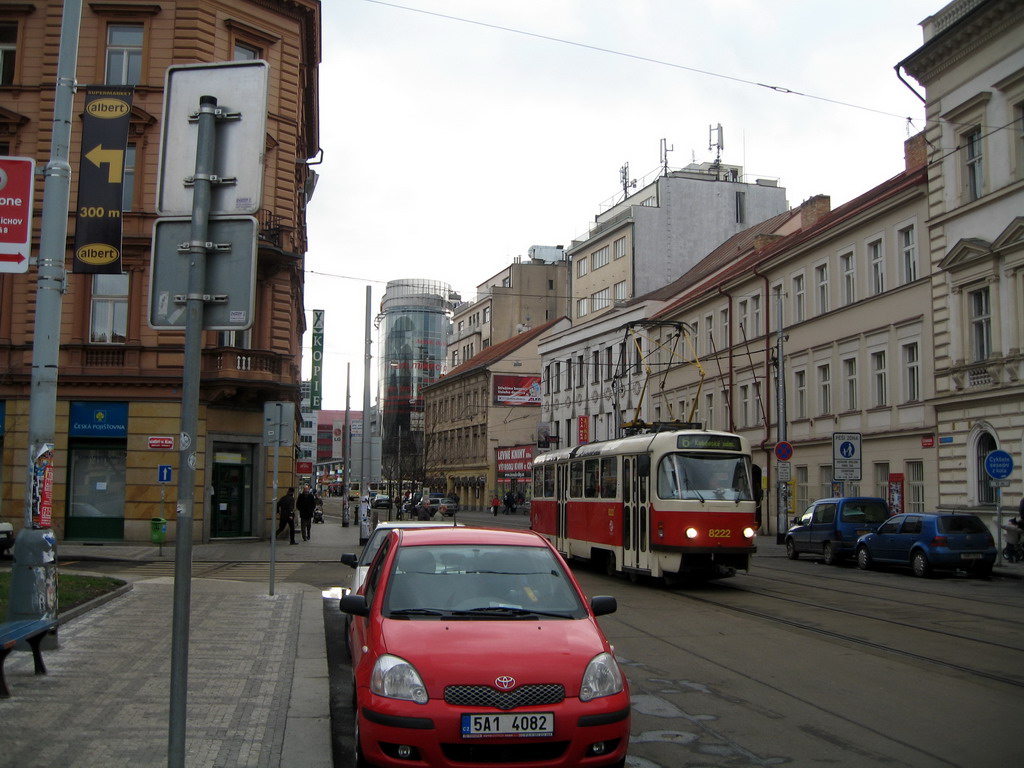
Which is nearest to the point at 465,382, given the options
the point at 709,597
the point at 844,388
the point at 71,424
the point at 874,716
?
the point at 844,388

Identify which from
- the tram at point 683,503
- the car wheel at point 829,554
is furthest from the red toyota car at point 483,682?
the car wheel at point 829,554

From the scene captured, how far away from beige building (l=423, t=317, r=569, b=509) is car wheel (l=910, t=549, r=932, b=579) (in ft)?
179

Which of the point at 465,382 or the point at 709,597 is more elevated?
the point at 465,382

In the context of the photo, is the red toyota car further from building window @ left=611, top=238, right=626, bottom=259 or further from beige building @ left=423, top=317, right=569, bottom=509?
beige building @ left=423, top=317, right=569, bottom=509

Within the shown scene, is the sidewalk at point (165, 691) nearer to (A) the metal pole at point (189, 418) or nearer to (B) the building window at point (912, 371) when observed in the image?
(A) the metal pole at point (189, 418)

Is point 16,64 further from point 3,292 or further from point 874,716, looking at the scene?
point 874,716

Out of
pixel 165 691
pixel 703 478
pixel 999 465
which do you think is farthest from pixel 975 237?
pixel 165 691

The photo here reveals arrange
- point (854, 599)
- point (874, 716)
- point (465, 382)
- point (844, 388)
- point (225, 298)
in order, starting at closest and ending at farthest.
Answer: point (225, 298) → point (874, 716) → point (854, 599) → point (844, 388) → point (465, 382)

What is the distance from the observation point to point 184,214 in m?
5.39

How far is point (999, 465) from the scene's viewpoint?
24109 mm

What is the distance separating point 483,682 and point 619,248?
216ft

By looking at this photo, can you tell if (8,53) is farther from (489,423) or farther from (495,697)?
(489,423)

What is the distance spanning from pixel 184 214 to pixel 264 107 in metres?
0.71

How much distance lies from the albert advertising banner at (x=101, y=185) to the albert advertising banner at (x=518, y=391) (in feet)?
230
